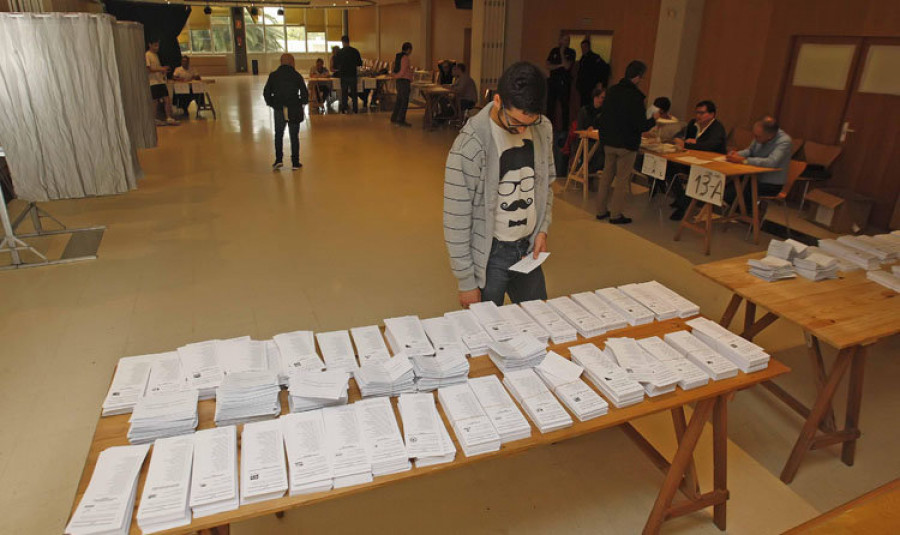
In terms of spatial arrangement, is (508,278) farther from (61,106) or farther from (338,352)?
(61,106)

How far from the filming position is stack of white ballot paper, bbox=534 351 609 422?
1.80m

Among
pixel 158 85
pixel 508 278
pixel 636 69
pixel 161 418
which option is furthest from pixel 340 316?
pixel 158 85

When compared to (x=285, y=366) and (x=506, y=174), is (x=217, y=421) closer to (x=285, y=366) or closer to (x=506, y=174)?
(x=285, y=366)

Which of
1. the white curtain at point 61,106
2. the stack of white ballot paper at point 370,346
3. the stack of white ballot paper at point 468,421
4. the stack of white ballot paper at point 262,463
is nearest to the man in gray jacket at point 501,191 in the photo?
the stack of white ballot paper at point 370,346

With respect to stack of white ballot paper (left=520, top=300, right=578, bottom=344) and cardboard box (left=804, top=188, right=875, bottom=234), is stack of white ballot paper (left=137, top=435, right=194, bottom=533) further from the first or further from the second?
cardboard box (left=804, top=188, right=875, bottom=234)

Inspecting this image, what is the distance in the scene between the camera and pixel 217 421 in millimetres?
1683

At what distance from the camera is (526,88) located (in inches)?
83.0

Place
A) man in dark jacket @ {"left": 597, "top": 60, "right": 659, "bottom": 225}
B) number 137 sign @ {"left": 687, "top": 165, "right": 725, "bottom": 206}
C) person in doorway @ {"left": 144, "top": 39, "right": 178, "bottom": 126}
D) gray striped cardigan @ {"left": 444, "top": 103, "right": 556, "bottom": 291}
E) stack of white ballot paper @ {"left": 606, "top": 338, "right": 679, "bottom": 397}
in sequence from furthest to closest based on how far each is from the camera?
person in doorway @ {"left": 144, "top": 39, "right": 178, "bottom": 126} → man in dark jacket @ {"left": 597, "top": 60, "right": 659, "bottom": 225} → number 137 sign @ {"left": 687, "top": 165, "right": 725, "bottom": 206} → gray striped cardigan @ {"left": 444, "top": 103, "right": 556, "bottom": 291} → stack of white ballot paper @ {"left": 606, "top": 338, "right": 679, "bottom": 397}

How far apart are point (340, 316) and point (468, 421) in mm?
2522

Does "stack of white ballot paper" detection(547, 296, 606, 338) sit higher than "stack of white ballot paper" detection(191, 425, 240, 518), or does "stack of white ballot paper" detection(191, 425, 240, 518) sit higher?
"stack of white ballot paper" detection(547, 296, 606, 338)

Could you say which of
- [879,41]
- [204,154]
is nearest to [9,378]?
[204,154]

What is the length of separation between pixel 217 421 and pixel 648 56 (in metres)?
9.51

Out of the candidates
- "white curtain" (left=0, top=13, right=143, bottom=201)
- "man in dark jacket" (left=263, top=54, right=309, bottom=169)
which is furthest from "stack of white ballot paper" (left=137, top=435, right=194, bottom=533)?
"man in dark jacket" (left=263, top=54, right=309, bottom=169)

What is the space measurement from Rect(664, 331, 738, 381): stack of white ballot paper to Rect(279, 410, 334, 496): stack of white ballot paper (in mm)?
1381
